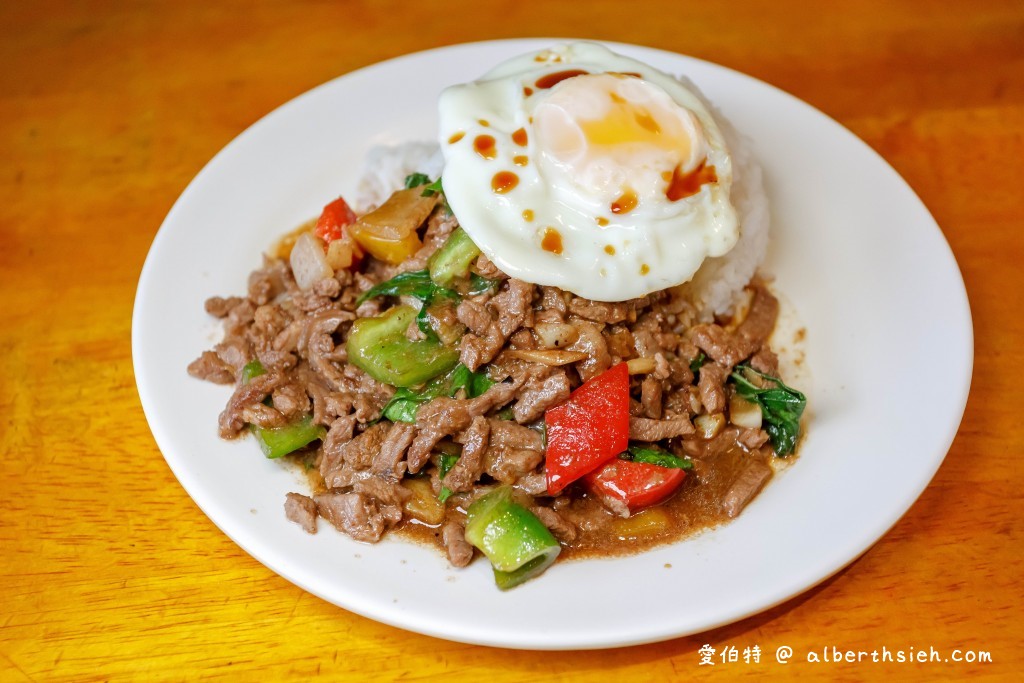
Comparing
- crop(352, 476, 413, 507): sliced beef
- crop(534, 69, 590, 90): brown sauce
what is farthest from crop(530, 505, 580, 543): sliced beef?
crop(534, 69, 590, 90): brown sauce

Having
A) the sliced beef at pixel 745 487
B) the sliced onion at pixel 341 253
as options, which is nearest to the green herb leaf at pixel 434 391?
the sliced onion at pixel 341 253

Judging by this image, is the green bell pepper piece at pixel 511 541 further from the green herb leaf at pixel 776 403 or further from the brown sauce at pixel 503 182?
the brown sauce at pixel 503 182

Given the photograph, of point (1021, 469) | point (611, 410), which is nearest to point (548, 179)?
point (611, 410)

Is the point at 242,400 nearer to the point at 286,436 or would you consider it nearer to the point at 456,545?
the point at 286,436

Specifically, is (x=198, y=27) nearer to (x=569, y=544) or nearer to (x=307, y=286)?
(x=307, y=286)

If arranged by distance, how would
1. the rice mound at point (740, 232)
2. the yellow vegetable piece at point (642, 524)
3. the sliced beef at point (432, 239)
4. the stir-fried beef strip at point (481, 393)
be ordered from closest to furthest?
the yellow vegetable piece at point (642, 524), the stir-fried beef strip at point (481, 393), the sliced beef at point (432, 239), the rice mound at point (740, 232)

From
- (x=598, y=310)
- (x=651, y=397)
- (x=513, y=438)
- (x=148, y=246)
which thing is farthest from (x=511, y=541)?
(x=148, y=246)

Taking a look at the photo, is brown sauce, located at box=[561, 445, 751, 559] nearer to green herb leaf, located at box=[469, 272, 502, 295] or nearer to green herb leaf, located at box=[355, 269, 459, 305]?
green herb leaf, located at box=[469, 272, 502, 295]
